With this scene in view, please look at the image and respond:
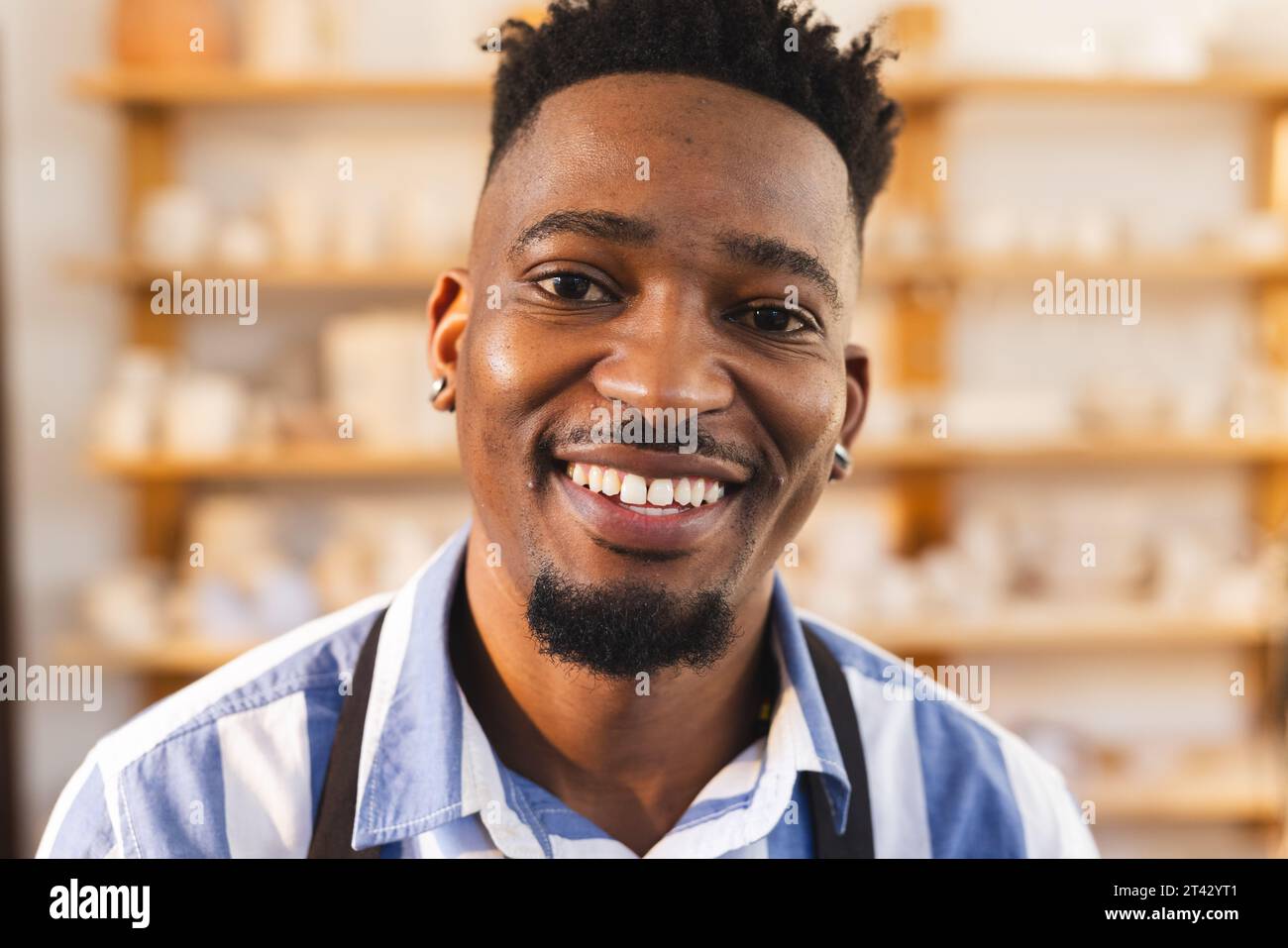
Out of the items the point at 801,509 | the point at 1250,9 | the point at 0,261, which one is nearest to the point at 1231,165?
the point at 1250,9

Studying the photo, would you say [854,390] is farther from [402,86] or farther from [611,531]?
[402,86]

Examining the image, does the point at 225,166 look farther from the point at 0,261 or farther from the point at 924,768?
the point at 924,768

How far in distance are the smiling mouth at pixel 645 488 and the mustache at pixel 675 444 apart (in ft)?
0.06

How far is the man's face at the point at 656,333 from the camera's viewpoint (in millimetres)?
768

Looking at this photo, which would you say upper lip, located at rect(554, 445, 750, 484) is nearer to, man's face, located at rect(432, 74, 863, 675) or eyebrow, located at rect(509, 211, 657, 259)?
man's face, located at rect(432, 74, 863, 675)

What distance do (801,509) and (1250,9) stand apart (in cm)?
220

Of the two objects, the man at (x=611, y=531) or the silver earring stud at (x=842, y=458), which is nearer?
the man at (x=611, y=531)

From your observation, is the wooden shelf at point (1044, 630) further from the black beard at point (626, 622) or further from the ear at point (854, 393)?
the black beard at point (626, 622)

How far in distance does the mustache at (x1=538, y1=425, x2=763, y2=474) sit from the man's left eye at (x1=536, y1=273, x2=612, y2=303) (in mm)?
94

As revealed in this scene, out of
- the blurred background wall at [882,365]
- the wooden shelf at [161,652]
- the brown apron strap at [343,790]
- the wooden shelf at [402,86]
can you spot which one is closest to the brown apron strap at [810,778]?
the brown apron strap at [343,790]

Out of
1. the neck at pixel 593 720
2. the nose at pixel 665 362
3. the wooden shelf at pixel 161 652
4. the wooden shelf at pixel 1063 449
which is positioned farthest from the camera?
the wooden shelf at pixel 1063 449

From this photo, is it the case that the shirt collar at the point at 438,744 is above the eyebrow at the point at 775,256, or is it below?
below

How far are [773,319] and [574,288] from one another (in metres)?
0.15
